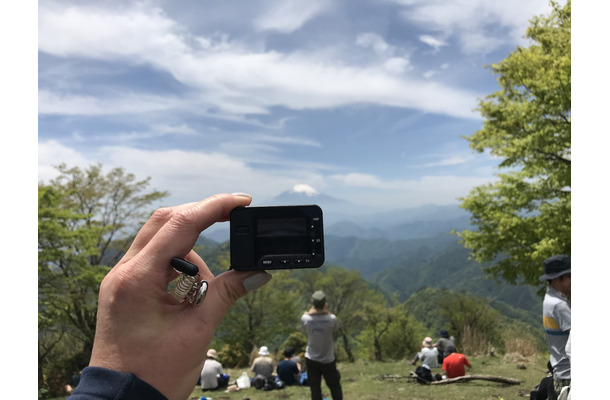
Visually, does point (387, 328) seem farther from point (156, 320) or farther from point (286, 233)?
point (156, 320)

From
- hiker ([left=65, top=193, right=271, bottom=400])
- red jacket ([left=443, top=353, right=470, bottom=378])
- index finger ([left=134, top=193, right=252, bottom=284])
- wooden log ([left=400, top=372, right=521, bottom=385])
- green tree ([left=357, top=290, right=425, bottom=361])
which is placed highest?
index finger ([left=134, top=193, right=252, bottom=284])

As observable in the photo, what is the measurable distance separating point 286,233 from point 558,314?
12.8 feet

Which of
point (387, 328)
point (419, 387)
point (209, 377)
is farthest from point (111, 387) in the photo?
point (387, 328)

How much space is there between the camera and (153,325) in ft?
4.47

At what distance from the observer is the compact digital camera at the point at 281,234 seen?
179 centimetres

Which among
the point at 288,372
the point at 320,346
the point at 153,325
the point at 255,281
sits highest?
the point at 255,281

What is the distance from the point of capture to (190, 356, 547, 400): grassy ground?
8250 mm

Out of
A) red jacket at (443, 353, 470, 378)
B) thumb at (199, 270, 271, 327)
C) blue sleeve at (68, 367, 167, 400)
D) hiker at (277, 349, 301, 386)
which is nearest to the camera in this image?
blue sleeve at (68, 367, 167, 400)

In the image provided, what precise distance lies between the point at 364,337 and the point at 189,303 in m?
56.3

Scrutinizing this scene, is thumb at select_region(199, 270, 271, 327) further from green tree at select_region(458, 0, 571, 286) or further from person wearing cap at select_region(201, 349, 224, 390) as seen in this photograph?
green tree at select_region(458, 0, 571, 286)

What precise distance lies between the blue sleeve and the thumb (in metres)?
0.28

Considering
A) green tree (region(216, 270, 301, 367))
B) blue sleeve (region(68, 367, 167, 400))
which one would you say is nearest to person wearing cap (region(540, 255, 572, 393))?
blue sleeve (region(68, 367, 167, 400))

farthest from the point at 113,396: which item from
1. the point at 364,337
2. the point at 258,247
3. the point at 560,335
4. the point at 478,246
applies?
the point at 364,337

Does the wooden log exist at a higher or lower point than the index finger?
lower
